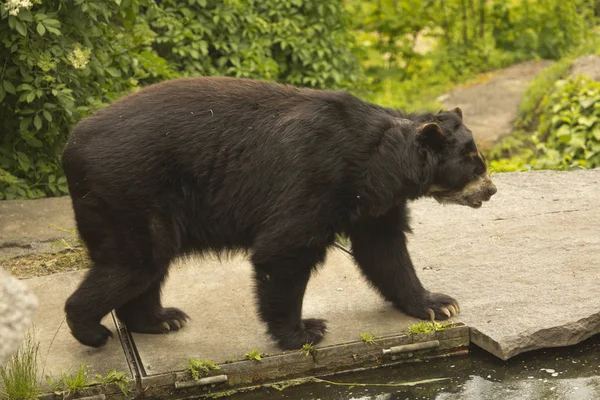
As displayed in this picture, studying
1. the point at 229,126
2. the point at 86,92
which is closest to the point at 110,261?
the point at 229,126

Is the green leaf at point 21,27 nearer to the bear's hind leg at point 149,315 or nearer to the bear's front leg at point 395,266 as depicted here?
the bear's hind leg at point 149,315

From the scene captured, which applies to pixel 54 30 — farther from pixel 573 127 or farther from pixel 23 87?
pixel 573 127

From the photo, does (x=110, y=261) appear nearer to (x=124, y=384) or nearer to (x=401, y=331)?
(x=124, y=384)

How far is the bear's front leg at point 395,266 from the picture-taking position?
555 centimetres

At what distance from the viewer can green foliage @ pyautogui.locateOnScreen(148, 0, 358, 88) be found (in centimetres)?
936

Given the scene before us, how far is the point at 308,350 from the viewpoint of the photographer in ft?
17.1

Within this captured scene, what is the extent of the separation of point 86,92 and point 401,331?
3.62 metres

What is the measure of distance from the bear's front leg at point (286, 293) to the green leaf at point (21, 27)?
288 cm

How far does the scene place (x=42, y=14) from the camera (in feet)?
22.9

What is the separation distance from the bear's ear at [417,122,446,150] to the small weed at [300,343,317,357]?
1.25m

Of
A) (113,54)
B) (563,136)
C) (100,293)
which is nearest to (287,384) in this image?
(100,293)

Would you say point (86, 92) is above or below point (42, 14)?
below

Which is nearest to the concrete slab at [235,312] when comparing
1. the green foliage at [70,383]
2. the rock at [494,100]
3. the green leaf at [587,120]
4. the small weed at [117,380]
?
the small weed at [117,380]

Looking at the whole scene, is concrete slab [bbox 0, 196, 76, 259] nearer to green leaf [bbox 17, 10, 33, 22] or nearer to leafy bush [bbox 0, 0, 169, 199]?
leafy bush [bbox 0, 0, 169, 199]
